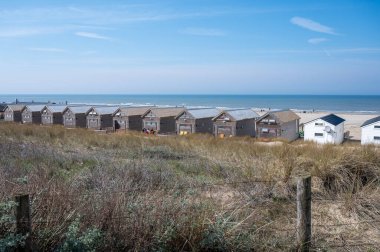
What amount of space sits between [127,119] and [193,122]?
29.0 ft

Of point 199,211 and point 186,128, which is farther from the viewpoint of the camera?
point 186,128

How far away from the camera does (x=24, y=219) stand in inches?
149

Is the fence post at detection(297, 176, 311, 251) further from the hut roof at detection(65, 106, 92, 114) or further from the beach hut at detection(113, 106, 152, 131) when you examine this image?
the hut roof at detection(65, 106, 92, 114)

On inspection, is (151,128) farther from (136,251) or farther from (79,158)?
(136,251)

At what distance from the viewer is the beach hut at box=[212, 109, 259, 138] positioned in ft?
111

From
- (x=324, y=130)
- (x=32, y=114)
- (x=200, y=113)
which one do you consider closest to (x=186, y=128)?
(x=200, y=113)

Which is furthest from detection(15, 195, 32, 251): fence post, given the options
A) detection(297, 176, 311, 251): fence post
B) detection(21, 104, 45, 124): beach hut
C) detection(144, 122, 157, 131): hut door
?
detection(21, 104, 45, 124): beach hut

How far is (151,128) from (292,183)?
1223 inches

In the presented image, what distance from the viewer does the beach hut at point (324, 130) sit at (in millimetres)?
30609

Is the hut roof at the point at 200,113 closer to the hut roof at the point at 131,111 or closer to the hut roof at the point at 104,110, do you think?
the hut roof at the point at 131,111

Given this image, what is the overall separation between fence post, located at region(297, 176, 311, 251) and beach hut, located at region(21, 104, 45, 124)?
48.1 metres

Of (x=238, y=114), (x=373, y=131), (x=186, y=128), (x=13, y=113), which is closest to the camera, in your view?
(x=373, y=131)

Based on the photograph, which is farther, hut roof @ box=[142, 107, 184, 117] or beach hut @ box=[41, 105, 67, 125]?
beach hut @ box=[41, 105, 67, 125]

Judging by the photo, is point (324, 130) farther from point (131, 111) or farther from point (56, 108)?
point (56, 108)
